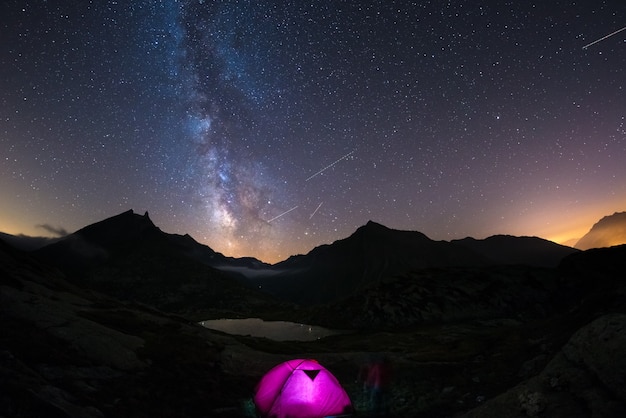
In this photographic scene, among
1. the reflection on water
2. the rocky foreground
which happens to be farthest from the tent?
the reflection on water

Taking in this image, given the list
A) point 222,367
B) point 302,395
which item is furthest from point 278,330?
point 302,395

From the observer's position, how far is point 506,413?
11.8 metres

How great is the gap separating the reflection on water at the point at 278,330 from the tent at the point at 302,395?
2806 inches

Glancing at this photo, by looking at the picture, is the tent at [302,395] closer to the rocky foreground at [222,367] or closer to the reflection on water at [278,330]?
the rocky foreground at [222,367]

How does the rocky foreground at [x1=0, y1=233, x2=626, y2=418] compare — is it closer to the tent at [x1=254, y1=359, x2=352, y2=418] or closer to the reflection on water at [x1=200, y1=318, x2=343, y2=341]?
the tent at [x1=254, y1=359, x2=352, y2=418]

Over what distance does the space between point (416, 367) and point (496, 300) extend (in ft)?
296

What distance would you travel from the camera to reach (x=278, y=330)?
98.1 metres

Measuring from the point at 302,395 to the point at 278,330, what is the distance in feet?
287

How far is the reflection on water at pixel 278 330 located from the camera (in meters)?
88.4

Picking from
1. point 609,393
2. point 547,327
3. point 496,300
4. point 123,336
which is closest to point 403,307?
point 496,300

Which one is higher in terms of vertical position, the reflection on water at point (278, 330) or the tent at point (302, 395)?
the tent at point (302, 395)

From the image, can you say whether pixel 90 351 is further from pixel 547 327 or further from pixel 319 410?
pixel 547 327

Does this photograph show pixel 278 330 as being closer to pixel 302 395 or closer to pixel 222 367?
pixel 222 367

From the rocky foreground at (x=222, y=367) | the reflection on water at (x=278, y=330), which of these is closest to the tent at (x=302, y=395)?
the rocky foreground at (x=222, y=367)
